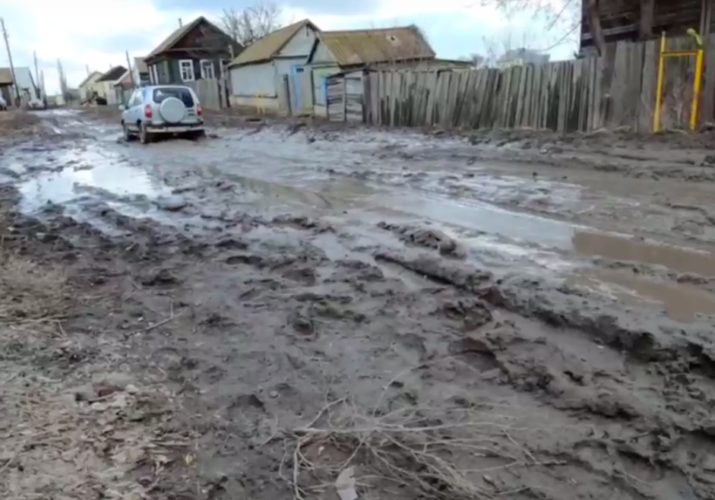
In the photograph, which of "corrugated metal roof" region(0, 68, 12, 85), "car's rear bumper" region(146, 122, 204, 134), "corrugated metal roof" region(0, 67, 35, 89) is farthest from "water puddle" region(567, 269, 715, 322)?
"corrugated metal roof" region(0, 67, 35, 89)

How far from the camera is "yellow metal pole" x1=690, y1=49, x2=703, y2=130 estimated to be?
1241 cm

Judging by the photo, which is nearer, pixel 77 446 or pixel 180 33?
pixel 77 446

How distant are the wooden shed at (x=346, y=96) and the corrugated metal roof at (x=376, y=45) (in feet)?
29.2

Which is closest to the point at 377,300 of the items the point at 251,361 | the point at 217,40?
the point at 251,361

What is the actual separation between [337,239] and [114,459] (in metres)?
4.25

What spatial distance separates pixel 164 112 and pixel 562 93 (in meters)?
11.7

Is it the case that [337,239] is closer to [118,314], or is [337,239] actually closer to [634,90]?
[118,314]

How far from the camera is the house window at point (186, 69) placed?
56.6 meters

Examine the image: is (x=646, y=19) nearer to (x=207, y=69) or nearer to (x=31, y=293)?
(x=31, y=293)

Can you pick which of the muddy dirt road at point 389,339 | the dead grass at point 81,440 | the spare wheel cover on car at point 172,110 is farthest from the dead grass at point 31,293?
the spare wheel cover on car at point 172,110

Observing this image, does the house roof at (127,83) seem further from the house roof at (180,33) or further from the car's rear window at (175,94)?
the car's rear window at (175,94)

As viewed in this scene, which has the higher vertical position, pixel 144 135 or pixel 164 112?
pixel 164 112

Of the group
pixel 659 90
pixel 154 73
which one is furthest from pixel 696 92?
pixel 154 73

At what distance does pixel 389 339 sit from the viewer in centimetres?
428
